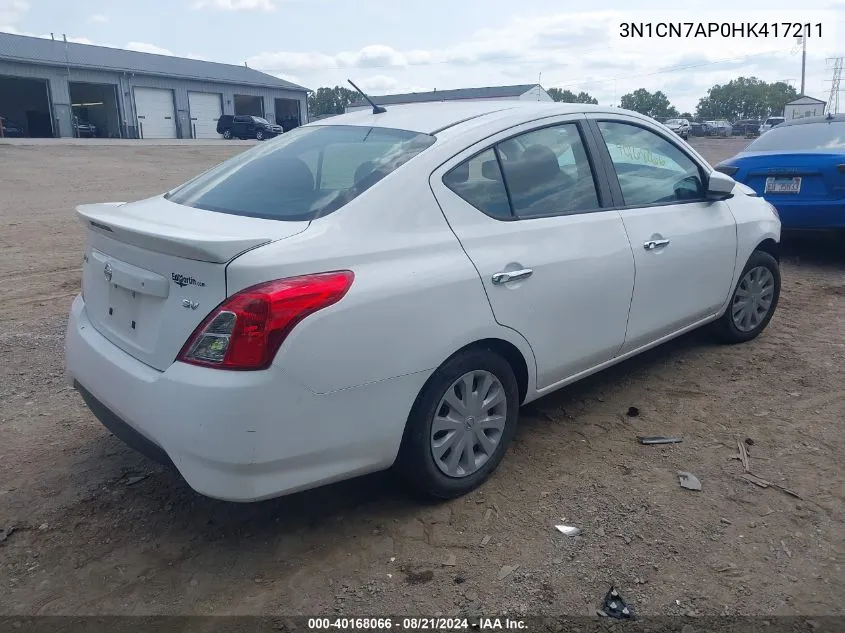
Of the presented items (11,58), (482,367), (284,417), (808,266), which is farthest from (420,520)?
(11,58)

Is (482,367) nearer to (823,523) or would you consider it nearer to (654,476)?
(654,476)

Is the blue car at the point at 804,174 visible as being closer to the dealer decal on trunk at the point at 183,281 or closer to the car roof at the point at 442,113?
the car roof at the point at 442,113

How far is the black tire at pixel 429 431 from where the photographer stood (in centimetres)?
289

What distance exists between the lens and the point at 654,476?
336 centimetres

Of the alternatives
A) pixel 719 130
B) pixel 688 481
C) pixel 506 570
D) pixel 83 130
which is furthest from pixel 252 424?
pixel 719 130

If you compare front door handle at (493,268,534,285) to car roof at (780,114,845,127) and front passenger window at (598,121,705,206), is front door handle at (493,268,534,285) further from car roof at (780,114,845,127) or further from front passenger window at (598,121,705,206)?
car roof at (780,114,845,127)

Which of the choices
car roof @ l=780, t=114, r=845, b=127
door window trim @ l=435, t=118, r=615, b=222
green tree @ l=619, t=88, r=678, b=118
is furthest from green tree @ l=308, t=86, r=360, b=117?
door window trim @ l=435, t=118, r=615, b=222

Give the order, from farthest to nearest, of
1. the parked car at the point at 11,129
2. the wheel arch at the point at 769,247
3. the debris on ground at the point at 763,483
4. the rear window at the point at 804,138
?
the parked car at the point at 11,129 < the rear window at the point at 804,138 < the wheel arch at the point at 769,247 < the debris on ground at the point at 763,483

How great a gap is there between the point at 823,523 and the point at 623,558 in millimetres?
904

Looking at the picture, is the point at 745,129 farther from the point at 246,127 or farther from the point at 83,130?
the point at 83,130

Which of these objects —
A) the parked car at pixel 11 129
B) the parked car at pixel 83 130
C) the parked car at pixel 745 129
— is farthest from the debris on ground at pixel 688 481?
the parked car at pixel 745 129

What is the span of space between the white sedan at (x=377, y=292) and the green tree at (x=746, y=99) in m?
100

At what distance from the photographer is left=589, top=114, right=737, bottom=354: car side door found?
389 centimetres

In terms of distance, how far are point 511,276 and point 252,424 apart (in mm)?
1299
